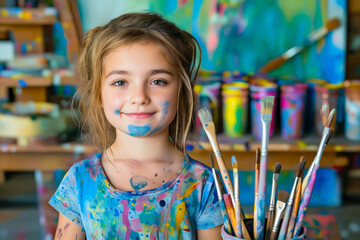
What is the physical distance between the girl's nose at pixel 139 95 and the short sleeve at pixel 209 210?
19 centimetres

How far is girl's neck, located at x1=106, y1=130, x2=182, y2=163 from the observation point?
791 millimetres

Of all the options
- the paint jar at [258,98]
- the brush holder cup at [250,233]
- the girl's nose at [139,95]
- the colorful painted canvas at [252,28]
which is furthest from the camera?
the colorful painted canvas at [252,28]

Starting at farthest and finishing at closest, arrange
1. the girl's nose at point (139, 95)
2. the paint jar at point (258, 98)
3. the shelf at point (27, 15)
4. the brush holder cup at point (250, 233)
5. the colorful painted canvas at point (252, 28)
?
the colorful painted canvas at point (252, 28)
the shelf at point (27, 15)
the paint jar at point (258, 98)
the girl's nose at point (139, 95)
the brush holder cup at point (250, 233)

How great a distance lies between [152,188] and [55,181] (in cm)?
120

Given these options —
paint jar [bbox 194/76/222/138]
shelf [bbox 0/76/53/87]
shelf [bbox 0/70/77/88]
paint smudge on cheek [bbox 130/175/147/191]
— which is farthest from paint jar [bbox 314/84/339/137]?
paint smudge on cheek [bbox 130/175/147/191]

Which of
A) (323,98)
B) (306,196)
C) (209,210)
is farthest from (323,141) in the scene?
(323,98)

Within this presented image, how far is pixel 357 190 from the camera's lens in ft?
7.46

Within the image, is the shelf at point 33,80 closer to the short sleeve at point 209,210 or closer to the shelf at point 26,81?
the shelf at point 26,81

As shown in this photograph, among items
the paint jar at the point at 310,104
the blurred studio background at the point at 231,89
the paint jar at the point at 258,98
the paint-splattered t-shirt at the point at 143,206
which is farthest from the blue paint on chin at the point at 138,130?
the paint jar at the point at 310,104

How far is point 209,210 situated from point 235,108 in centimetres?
113

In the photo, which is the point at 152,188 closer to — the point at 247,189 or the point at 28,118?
the point at 28,118

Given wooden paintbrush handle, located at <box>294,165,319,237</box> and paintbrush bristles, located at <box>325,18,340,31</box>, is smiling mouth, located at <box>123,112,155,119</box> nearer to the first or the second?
wooden paintbrush handle, located at <box>294,165,319,237</box>

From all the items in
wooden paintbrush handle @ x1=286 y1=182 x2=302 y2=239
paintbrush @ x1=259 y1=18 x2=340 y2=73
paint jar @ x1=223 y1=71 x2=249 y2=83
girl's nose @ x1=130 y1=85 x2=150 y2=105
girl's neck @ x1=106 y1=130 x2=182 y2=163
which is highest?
paintbrush @ x1=259 y1=18 x2=340 y2=73

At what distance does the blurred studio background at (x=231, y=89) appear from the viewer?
72.3 inches
